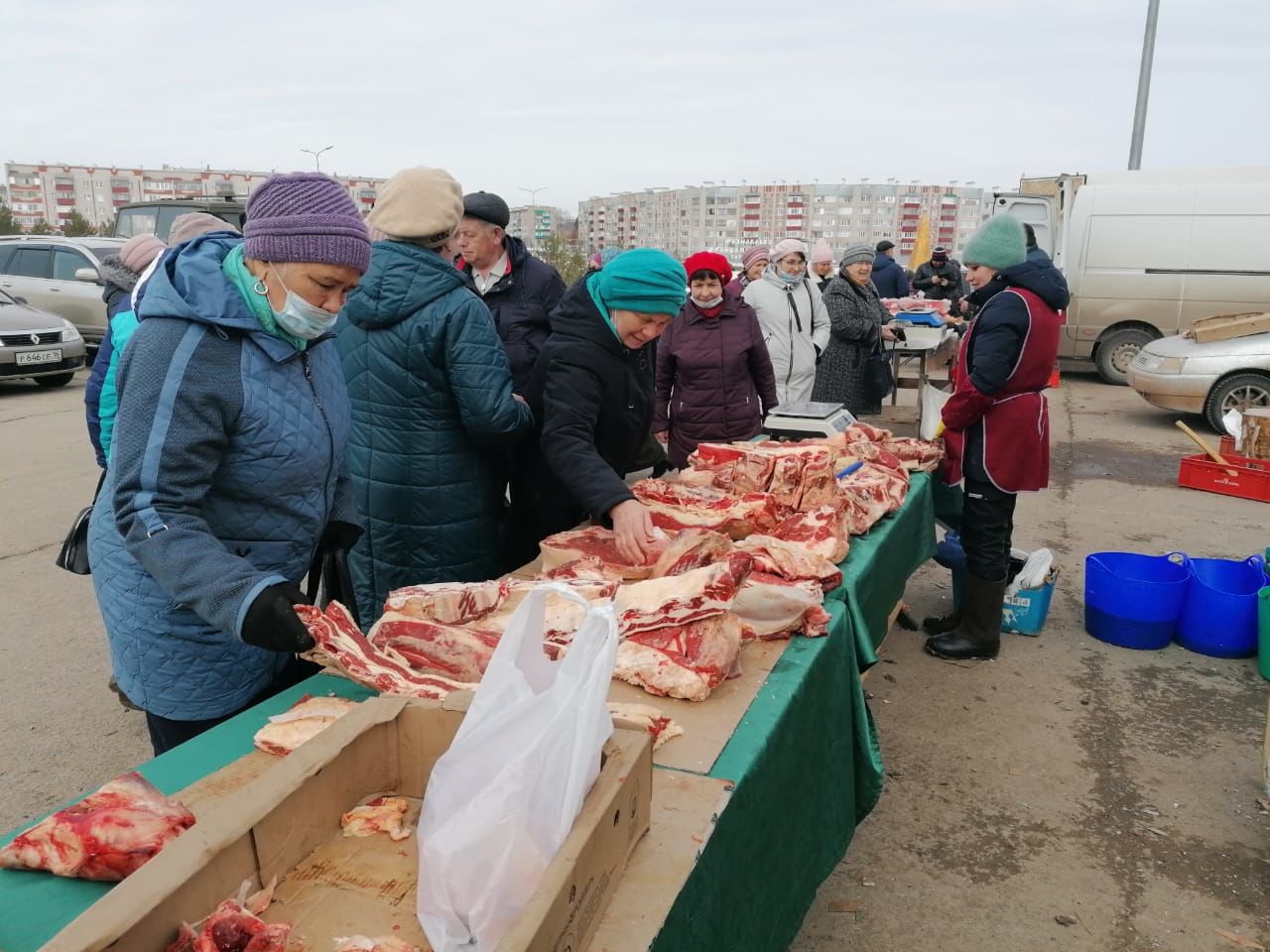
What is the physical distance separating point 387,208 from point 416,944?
2.25m

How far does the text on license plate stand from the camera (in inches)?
467

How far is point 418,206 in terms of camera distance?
2908 millimetres

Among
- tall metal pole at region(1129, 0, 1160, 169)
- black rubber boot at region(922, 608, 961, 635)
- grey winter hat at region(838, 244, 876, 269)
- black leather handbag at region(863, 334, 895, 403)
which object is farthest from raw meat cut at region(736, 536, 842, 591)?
tall metal pole at region(1129, 0, 1160, 169)

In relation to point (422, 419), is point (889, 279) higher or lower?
higher

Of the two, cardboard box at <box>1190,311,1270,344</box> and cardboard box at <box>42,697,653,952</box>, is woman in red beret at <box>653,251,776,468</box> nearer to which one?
cardboard box at <box>42,697,653,952</box>

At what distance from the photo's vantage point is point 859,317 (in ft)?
24.9

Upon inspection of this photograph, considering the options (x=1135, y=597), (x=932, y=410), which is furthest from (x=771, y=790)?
(x=932, y=410)

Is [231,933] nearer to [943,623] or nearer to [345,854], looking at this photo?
[345,854]

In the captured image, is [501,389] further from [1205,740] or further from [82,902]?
[1205,740]

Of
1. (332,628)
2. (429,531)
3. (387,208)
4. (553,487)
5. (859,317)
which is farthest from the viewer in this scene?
(859,317)

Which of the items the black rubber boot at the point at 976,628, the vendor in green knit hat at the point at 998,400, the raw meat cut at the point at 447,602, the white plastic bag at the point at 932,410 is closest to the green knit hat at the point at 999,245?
the vendor in green knit hat at the point at 998,400

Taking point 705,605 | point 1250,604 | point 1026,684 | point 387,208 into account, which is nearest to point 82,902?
point 705,605

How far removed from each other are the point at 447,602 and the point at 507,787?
1.09 meters

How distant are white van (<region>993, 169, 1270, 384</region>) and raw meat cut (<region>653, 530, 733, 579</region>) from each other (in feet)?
33.6
